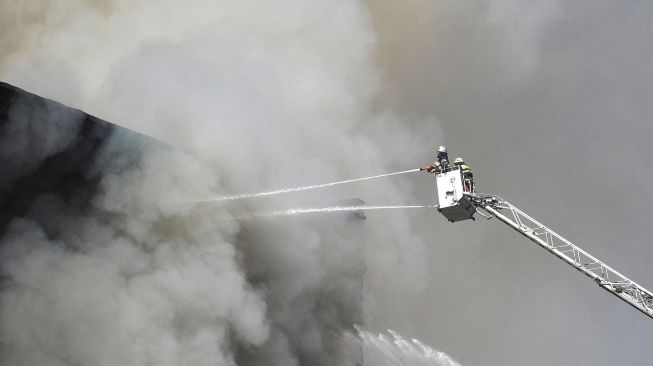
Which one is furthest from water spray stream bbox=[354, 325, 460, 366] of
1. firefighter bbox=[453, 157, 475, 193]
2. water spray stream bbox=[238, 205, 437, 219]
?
firefighter bbox=[453, 157, 475, 193]

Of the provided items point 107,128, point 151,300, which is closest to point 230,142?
point 107,128

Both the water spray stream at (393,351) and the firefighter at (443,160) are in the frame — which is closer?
the firefighter at (443,160)

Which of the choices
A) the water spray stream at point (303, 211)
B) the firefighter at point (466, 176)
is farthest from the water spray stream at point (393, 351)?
the firefighter at point (466, 176)

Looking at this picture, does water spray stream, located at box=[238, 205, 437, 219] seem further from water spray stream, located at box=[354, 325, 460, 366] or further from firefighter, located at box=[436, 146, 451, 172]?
water spray stream, located at box=[354, 325, 460, 366]

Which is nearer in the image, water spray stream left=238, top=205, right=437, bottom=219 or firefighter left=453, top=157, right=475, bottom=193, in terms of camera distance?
firefighter left=453, top=157, right=475, bottom=193

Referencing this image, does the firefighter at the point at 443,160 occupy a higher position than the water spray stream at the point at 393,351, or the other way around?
the firefighter at the point at 443,160

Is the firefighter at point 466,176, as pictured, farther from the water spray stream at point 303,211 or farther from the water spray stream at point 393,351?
the water spray stream at point 393,351

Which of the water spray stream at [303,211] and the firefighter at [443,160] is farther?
the water spray stream at [303,211]

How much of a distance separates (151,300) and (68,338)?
149 centimetres

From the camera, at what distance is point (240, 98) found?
17656 millimetres

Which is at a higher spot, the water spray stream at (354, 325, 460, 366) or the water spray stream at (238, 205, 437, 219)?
the water spray stream at (238, 205, 437, 219)

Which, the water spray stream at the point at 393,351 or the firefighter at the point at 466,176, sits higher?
the firefighter at the point at 466,176

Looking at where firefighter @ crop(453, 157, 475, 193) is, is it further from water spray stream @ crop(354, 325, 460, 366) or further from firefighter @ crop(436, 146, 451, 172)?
water spray stream @ crop(354, 325, 460, 366)

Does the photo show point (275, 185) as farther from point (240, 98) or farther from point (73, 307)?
point (73, 307)
